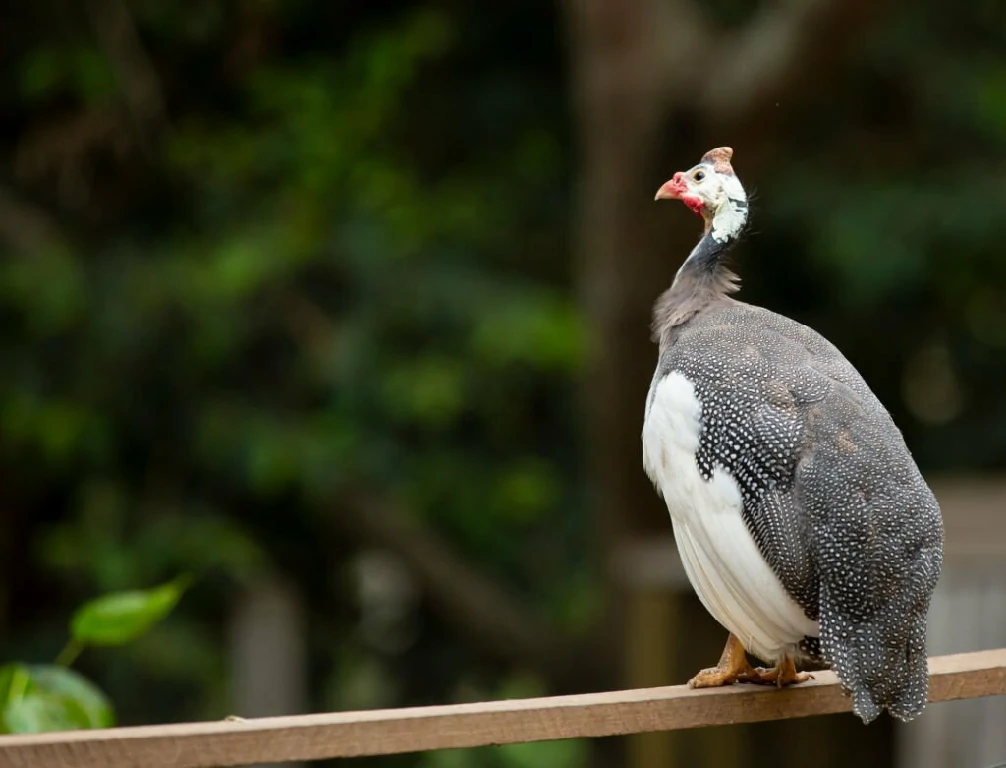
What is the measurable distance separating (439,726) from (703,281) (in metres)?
0.82

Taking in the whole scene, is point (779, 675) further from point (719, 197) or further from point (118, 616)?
point (118, 616)

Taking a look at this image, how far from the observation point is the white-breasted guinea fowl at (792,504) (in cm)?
212

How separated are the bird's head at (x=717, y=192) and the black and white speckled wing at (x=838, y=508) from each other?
0.25 meters

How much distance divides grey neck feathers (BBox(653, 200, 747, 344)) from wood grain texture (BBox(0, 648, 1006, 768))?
55 cm

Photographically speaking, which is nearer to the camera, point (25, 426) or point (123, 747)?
point (123, 747)

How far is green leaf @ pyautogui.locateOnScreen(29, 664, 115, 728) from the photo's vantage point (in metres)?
2.55

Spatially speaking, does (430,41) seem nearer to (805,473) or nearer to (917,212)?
(917,212)

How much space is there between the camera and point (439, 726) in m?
2.03

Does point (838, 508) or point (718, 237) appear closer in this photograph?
point (838, 508)

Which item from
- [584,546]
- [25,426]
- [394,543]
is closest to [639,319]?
[394,543]

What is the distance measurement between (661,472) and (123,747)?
83 cm

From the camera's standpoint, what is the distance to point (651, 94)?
538 cm

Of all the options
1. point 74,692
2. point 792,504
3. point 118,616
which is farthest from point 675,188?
point 74,692

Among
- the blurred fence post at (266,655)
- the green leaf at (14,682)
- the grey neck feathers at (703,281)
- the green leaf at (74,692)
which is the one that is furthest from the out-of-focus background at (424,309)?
the green leaf at (14,682)
